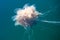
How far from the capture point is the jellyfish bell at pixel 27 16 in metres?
1.54

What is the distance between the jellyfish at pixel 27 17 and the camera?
154cm

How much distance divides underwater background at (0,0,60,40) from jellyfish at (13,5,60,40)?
0.04 meters

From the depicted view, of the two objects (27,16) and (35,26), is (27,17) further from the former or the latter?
(35,26)

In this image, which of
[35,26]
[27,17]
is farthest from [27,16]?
[35,26]

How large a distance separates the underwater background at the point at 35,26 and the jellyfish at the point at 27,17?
0.04m

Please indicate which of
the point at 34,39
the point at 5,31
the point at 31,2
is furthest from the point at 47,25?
the point at 5,31

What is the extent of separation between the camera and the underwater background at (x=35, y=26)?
60.5 inches

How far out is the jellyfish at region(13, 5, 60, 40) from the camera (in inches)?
60.6

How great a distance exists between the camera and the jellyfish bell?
1.54 meters

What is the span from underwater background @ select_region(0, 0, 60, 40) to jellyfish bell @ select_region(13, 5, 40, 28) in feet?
0.17

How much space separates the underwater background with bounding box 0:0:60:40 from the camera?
1.54 meters

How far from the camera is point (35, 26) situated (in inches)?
61.0

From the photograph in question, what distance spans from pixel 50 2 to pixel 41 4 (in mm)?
124

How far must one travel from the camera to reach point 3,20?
1.54 m
